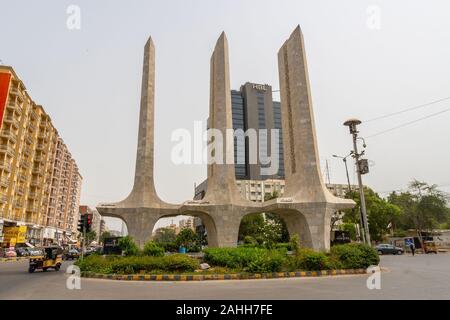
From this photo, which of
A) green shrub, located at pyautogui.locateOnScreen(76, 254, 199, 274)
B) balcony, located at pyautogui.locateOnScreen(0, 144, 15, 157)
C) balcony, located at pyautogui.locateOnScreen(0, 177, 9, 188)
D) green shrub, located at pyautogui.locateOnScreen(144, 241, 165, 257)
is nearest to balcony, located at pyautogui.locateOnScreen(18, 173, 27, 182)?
balcony, located at pyautogui.locateOnScreen(0, 177, 9, 188)

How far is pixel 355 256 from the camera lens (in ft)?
56.9

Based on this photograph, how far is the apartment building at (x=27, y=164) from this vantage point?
43250 mm

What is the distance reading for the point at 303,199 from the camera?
29953 millimetres

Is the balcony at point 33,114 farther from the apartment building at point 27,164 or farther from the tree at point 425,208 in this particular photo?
the tree at point 425,208

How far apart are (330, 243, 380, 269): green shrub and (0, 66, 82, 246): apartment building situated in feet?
140

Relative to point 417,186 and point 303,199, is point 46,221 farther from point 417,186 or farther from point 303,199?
point 417,186

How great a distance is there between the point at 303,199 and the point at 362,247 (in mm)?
11850

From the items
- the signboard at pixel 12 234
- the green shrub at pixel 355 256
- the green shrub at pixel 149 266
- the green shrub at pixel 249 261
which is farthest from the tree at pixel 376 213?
the signboard at pixel 12 234

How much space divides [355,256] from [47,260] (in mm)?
18688

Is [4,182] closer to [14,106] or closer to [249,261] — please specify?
[14,106]

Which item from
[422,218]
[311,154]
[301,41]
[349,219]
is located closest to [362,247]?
[311,154]

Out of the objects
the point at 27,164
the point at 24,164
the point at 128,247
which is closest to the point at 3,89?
the point at 24,164

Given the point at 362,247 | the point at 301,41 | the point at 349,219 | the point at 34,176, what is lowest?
the point at 362,247

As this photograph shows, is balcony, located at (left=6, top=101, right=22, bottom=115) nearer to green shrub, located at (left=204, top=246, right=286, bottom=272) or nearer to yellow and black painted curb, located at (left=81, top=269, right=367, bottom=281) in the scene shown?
yellow and black painted curb, located at (left=81, top=269, right=367, bottom=281)
